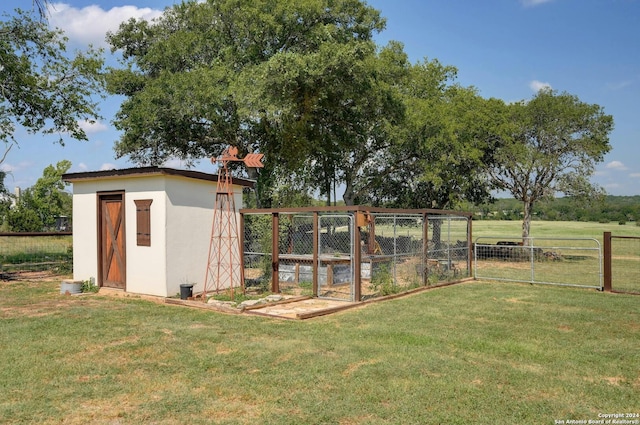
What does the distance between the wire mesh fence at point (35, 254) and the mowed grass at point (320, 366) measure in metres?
7.77

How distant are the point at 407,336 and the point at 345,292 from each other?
182 inches

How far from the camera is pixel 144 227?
34.4 feet

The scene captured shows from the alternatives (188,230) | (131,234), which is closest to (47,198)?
(131,234)

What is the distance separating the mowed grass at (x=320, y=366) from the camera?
4.17 meters

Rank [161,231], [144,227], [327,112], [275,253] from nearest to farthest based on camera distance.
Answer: [161,231] → [144,227] → [275,253] → [327,112]

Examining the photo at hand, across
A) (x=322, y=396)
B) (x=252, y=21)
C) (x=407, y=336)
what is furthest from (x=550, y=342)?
(x=252, y=21)

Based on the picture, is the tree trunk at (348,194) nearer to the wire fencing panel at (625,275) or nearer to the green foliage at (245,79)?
the green foliage at (245,79)

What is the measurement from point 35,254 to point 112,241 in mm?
8564

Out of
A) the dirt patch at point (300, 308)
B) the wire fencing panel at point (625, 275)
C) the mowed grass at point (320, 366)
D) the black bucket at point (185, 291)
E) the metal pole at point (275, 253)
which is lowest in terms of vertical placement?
the wire fencing panel at point (625, 275)

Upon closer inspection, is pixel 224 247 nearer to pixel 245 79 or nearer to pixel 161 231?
pixel 161 231

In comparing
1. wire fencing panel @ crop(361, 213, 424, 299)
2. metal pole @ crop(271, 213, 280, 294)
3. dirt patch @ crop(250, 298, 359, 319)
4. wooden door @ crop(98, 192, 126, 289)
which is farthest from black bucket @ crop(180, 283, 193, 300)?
wire fencing panel @ crop(361, 213, 424, 299)

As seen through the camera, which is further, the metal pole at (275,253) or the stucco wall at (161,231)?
the metal pole at (275,253)

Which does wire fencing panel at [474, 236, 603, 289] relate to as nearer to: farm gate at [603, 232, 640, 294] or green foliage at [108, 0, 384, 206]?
farm gate at [603, 232, 640, 294]

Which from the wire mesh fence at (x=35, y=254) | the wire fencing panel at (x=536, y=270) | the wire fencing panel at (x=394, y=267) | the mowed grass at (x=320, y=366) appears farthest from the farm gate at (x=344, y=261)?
the wire mesh fence at (x=35, y=254)
